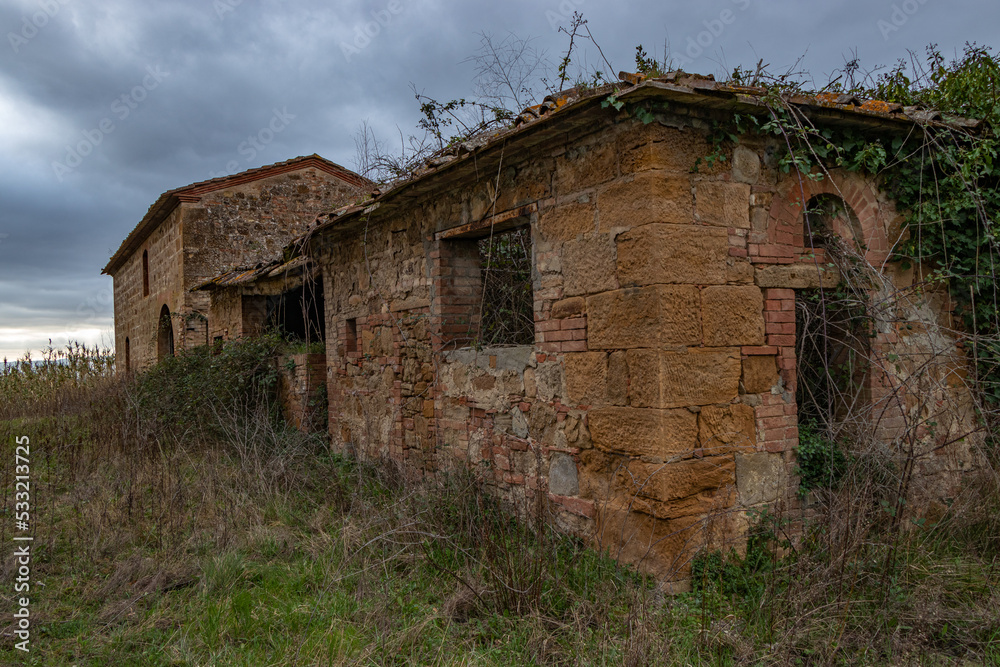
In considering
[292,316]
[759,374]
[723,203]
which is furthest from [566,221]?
[292,316]

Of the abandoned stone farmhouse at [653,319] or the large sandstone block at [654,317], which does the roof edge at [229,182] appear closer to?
the abandoned stone farmhouse at [653,319]

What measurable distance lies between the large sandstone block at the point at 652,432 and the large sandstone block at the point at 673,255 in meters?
0.78

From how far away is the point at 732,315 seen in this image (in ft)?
13.0

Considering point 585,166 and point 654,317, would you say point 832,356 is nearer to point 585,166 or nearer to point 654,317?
point 654,317

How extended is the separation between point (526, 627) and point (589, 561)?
0.68m

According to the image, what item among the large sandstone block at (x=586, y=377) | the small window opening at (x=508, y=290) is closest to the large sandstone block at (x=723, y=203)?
the large sandstone block at (x=586, y=377)

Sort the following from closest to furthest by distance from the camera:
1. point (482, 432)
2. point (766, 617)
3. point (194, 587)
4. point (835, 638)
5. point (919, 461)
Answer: point (835, 638) → point (766, 617) → point (194, 587) → point (919, 461) → point (482, 432)

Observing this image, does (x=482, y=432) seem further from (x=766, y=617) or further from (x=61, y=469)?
(x=61, y=469)

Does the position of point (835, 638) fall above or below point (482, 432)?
below

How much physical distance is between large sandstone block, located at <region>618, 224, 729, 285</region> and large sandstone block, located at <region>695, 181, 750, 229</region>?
0.08 meters

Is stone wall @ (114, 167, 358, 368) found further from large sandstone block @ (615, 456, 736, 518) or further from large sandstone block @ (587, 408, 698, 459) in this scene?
large sandstone block @ (615, 456, 736, 518)

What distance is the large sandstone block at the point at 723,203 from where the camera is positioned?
3.95 m

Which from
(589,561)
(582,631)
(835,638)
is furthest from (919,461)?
(582,631)

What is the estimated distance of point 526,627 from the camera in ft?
10.7
